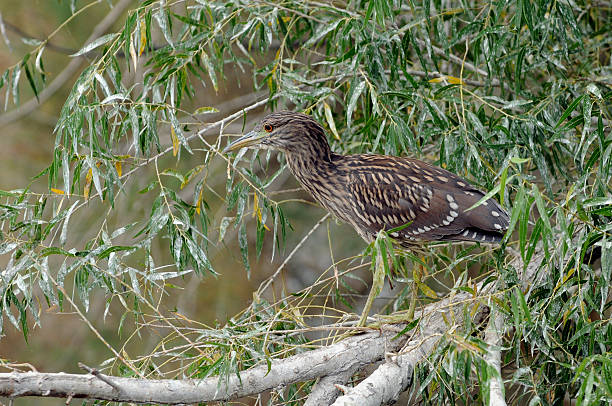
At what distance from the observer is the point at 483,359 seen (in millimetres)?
2320

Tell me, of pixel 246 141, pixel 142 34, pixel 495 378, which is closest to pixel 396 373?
pixel 495 378

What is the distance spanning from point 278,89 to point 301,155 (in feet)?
1.11

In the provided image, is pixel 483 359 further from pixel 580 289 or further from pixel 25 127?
pixel 25 127

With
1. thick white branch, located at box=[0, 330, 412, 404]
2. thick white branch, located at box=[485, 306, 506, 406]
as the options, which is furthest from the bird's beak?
thick white branch, located at box=[485, 306, 506, 406]

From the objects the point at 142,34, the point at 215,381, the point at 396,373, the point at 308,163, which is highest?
the point at 142,34

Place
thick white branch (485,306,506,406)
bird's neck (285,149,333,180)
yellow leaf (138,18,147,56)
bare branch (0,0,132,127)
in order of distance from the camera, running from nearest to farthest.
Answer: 1. thick white branch (485,306,506,406)
2. yellow leaf (138,18,147,56)
3. bird's neck (285,149,333,180)
4. bare branch (0,0,132,127)

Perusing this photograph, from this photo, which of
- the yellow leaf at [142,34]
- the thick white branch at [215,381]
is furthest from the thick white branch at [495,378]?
the yellow leaf at [142,34]

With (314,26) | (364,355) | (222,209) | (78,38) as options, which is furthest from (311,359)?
(78,38)

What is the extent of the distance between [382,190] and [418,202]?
174mm

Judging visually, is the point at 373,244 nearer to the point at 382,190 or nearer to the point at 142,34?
the point at 382,190

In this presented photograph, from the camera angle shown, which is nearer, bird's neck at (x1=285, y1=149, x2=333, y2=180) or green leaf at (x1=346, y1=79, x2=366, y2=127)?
green leaf at (x1=346, y1=79, x2=366, y2=127)

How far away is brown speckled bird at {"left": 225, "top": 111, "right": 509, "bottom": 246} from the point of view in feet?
11.4

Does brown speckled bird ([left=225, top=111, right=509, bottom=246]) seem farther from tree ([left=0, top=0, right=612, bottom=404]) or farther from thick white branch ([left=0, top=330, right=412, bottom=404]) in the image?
thick white branch ([left=0, top=330, right=412, bottom=404])

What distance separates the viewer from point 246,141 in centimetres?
356
